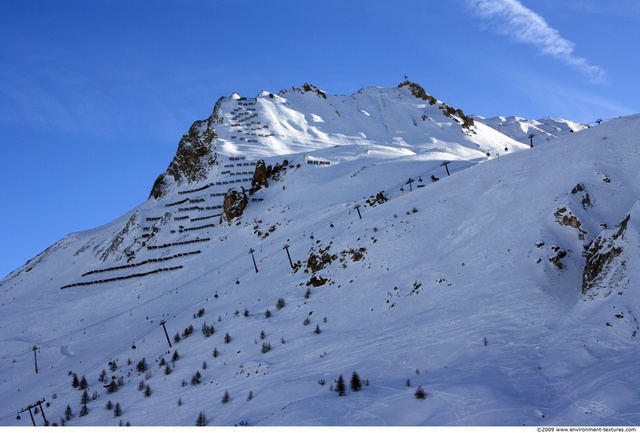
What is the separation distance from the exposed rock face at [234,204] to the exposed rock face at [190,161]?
19.3 metres

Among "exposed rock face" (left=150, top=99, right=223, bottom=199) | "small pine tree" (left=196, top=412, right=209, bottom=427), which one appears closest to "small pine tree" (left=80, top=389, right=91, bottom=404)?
"small pine tree" (left=196, top=412, right=209, bottom=427)

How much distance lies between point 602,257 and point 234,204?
167ft

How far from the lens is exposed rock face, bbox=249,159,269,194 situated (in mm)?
71312

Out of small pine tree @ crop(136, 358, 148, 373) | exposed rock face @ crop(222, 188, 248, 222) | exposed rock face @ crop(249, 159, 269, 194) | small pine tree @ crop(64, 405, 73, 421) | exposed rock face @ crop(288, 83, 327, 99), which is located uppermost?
exposed rock face @ crop(288, 83, 327, 99)

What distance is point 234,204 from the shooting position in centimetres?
6569

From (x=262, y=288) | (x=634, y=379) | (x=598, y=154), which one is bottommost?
(x=634, y=379)

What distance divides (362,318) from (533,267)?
9.52 m

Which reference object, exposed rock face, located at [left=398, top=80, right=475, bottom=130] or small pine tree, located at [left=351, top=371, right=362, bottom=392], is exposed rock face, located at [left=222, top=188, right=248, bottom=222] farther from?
exposed rock face, located at [left=398, top=80, right=475, bottom=130]

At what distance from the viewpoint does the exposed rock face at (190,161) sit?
8750cm

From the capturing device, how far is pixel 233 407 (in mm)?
20359

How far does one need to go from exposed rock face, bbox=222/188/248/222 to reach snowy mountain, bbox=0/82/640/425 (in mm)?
285

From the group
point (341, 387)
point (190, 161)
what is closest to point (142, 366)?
point (341, 387)

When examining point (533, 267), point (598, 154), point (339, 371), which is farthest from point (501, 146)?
point (339, 371)

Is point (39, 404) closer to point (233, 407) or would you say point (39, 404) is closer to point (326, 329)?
point (233, 407)
